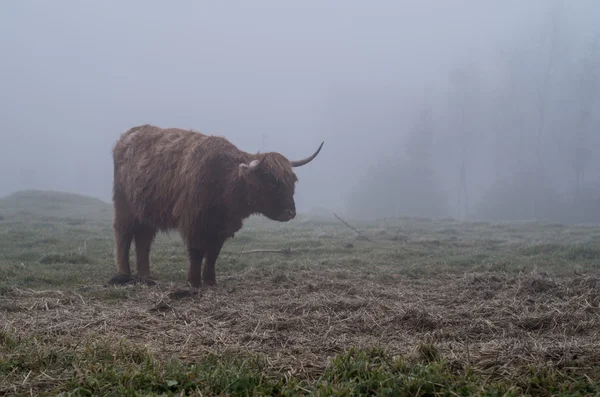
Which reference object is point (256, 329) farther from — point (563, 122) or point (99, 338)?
point (563, 122)

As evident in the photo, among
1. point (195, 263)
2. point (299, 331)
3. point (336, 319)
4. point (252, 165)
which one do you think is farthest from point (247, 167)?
point (299, 331)

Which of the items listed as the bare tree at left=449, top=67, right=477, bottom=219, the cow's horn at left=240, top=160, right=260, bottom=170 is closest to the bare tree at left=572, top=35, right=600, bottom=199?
the bare tree at left=449, top=67, right=477, bottom=219

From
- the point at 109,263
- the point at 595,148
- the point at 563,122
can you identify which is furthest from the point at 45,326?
the point at 563,122

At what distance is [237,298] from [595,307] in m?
4.36

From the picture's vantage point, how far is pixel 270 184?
305 inches

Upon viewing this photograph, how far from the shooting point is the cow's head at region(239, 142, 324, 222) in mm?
7652

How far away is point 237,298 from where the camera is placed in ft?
21.8

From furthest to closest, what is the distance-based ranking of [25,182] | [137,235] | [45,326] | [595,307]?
[25,182], [137,235], [595,307], [45,326]

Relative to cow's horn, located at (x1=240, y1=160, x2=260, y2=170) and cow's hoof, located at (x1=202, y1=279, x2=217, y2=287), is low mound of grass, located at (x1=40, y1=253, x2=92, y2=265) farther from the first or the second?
cow's horn, located at (x1=240, y1=160, x2=260, y2=170)

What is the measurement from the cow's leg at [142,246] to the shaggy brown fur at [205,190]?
0.29 metres

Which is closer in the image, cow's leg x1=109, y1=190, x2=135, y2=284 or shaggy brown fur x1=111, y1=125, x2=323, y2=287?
shaggy brown fur x1=111, y1=125, x2=323, y2=287

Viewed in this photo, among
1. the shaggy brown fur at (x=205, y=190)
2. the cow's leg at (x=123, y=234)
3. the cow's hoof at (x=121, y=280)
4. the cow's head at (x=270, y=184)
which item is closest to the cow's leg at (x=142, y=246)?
the cow's leg at (x=123, y=234)

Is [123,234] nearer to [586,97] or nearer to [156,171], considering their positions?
[156,171]

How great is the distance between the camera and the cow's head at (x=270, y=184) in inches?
301
